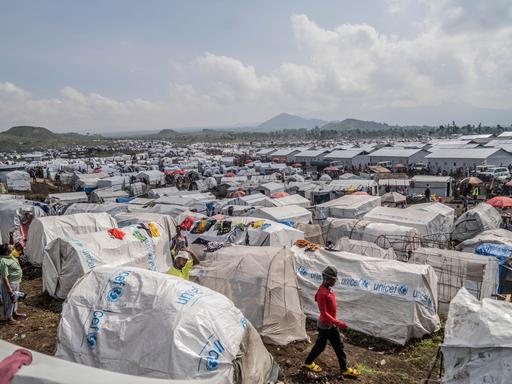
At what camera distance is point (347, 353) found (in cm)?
788

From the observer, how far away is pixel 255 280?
26.5 ft

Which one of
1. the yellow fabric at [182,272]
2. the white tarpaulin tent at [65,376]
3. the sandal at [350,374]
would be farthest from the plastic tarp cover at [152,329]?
the yellow fabric at [182,272]

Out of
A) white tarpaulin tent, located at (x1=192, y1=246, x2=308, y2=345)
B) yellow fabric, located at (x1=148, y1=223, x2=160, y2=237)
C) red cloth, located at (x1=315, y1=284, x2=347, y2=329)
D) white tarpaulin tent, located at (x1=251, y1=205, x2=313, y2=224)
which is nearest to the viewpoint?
red cloth, located at (x1=315, y1=284, x2=347, y2=329)

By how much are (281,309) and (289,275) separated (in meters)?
0.78

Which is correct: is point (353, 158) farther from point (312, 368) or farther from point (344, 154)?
point (312, 368)

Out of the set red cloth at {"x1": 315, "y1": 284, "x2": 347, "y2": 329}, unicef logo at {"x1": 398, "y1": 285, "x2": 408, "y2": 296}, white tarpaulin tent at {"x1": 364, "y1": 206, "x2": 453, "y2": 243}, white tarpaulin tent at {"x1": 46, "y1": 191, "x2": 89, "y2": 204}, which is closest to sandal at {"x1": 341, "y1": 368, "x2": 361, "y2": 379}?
red cloth at {"x1": 315, "y1": 284, "x2": 347, "y2": 329}

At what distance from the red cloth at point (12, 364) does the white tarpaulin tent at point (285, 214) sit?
16668 millimetres

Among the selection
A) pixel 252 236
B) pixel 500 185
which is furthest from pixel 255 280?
pixel 500 185

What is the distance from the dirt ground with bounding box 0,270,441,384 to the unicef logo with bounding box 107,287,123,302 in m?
2.12

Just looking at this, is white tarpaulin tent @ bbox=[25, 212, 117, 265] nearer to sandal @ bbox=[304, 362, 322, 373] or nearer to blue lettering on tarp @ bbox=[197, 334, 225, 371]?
sandal @ bbox=[304, 362, 322, 373]

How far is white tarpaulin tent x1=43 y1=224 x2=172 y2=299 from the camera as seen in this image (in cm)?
1008

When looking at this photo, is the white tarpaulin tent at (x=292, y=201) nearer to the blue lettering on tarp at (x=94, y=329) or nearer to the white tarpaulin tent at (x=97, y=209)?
the white tarpaulin tent at (x=97, y=209)

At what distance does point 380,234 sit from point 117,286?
12051 mm

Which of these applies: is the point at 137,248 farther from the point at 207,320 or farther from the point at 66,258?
the point at 207,320
